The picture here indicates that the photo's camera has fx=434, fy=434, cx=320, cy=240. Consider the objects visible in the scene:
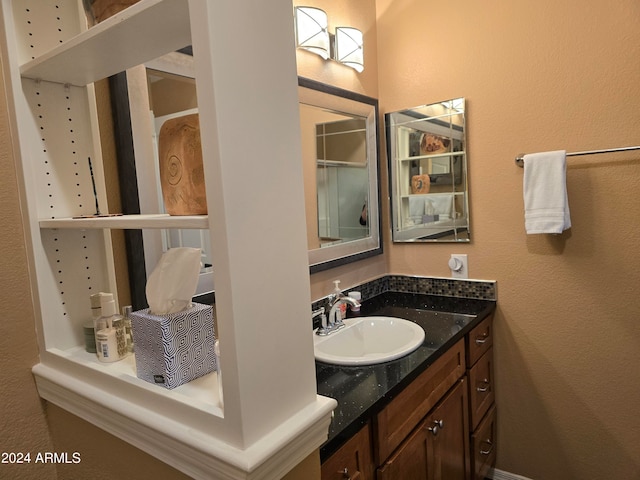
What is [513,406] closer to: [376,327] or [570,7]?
[376,327]

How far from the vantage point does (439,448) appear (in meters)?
1.50

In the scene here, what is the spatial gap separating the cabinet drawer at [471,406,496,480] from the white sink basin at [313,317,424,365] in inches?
20.7

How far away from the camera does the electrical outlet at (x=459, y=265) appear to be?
2035mm

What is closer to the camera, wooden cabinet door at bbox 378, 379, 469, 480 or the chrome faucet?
wooden cabinet door at bbox 378, 379, 469, 480

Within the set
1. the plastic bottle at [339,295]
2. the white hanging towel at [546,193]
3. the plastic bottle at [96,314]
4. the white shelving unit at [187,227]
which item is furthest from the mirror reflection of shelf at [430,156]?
the plastic bottle at [96,314]

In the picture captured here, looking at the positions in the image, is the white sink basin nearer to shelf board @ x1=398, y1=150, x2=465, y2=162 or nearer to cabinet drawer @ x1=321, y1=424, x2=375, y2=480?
cabinet drawer @ x1=321, y1=424, x2=375, y2=480

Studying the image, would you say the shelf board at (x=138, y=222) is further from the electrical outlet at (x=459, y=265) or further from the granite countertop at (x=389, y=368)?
the electrical outlet at (x=459, y=265)

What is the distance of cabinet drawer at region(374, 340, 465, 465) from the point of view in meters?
1.16

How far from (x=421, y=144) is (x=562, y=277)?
852 millimetres

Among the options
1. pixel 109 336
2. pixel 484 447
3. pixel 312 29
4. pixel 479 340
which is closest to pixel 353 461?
pixel 109 336

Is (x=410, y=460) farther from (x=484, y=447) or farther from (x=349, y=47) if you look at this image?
(x=349, y=47)

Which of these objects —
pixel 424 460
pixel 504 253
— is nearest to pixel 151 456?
pixel 424 460

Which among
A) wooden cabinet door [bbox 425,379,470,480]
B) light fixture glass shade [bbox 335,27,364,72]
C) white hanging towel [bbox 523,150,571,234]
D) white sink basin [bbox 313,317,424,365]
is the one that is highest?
light fixture glass shade [bbox 335,27,364,72]

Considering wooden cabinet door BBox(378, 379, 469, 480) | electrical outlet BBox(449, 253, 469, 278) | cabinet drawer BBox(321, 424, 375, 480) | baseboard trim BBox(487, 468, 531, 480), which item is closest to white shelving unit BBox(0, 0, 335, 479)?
cabinet drawer BBox(321, 424, 375, 480)
